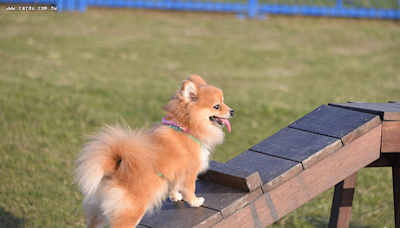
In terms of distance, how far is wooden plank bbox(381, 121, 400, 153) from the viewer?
3434 mm

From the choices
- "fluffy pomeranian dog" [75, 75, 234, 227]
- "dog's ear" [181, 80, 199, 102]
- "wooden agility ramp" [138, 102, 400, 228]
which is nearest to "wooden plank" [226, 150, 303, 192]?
"wooden agility ramp" [138, 102, 400, 228]

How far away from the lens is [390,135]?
3.44 meters

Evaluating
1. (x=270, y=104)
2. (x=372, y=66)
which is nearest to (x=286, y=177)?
(x=270, y=104)

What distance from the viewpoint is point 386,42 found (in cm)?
1507

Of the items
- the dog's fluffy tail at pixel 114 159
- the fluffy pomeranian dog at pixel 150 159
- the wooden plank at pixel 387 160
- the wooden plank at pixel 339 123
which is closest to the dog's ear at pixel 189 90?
the fluffy pomeranian dog at pixel 150 159

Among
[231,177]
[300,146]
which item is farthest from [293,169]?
[231,177]

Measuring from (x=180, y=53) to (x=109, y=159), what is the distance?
411 inches

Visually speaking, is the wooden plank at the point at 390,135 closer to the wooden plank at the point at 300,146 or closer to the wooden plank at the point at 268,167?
the wooden plank at the point at 300,146

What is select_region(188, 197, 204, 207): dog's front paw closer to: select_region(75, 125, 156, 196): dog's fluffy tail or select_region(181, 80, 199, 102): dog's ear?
select_region(75, 125, 156, 196): dog's fluffy tail

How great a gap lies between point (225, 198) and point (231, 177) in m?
0.15

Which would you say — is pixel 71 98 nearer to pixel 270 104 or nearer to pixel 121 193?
pixel 270 104

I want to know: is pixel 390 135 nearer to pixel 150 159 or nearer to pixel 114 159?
pixel 150 159

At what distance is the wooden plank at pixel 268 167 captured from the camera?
2967 mm

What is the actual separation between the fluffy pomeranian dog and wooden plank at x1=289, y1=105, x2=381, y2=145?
984 mm
